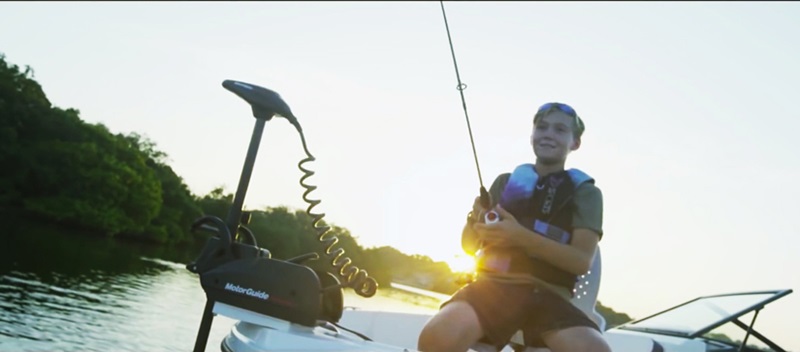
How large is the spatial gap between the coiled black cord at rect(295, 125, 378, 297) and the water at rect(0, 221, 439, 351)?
668 cm

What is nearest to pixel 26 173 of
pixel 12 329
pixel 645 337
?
pixel 12 329

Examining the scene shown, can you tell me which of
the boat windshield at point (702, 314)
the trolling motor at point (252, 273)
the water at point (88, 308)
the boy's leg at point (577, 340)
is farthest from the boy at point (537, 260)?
the water at point (88, 308)

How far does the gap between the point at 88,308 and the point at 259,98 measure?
1280cm

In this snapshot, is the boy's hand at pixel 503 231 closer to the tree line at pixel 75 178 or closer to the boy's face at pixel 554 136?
the boy's face at pixel 554 136

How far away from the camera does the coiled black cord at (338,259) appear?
124 inches

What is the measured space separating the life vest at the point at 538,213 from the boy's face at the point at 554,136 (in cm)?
8

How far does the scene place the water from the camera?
10305 mm

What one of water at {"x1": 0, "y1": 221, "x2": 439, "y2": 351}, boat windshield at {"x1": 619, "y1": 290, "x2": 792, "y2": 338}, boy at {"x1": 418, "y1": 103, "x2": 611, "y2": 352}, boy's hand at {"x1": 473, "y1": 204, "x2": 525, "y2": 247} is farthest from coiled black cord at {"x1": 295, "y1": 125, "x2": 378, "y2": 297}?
water at {"x1": 0, "y1": 221, "x2": 439, "y2": 351}

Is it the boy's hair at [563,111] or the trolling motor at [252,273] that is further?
the boy's hair at [563,111]

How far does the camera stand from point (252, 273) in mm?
2852

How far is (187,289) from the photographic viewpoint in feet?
78.3

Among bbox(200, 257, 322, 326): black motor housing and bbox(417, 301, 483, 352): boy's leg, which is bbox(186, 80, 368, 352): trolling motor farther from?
bbox(417, 301, 483, 352): boy's leg

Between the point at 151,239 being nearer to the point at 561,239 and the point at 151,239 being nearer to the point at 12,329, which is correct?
the point at 12,329

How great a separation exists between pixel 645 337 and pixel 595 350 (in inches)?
86.6
